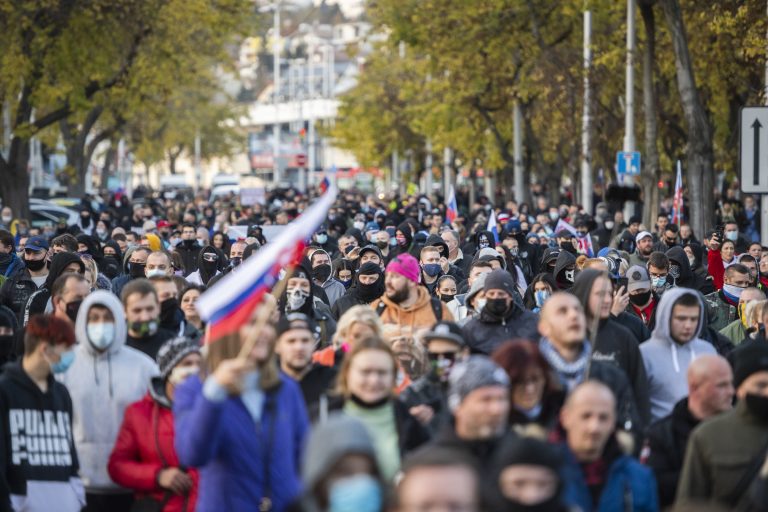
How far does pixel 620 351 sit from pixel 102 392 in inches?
104

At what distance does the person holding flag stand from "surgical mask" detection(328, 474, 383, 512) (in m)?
1.25

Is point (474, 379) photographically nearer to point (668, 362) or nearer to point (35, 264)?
point (668, 362)

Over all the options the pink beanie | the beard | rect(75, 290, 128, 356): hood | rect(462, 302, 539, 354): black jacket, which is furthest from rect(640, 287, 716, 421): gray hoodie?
rect(75, 290, 128, 356): hood

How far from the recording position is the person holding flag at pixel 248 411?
22.4ft

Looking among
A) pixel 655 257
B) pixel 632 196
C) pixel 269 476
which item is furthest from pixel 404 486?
pixel 632 196

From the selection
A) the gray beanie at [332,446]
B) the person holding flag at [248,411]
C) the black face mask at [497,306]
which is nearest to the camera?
the gray beanie at [332,446]

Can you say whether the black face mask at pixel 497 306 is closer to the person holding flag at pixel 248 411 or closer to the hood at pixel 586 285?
A: the hood at pixel 586 285

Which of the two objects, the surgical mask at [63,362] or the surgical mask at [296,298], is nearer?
the surgical mask at [63,362]

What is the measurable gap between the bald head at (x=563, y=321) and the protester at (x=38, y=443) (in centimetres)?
233

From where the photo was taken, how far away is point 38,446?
874cm

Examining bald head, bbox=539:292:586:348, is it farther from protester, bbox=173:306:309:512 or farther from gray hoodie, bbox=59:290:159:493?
gray hoodie, bbox=59:290:159:493

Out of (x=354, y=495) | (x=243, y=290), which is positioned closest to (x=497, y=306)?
(x=243, y=290)

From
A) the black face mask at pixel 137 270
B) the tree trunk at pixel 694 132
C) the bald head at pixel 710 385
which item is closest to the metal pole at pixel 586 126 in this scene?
the tree trunk at pixel 694 132

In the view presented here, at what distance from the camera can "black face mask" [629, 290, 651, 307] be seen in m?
13.4
